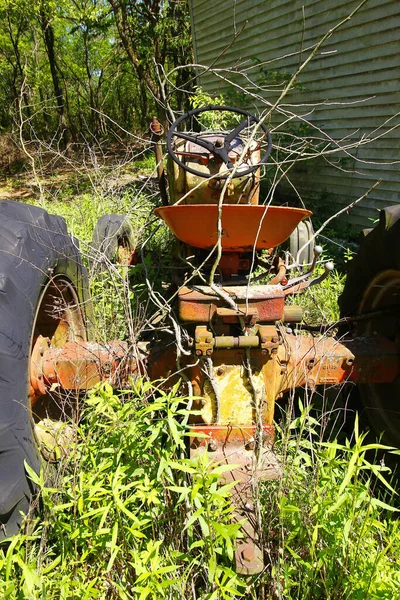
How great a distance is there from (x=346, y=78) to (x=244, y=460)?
5443mm

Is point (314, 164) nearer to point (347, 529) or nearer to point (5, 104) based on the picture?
point (347, 529)

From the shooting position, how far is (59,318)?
7.17 feet

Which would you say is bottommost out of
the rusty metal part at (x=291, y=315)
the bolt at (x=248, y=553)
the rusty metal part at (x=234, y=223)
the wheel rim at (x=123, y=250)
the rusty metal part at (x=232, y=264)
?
the bolt at (x=248, y=553)

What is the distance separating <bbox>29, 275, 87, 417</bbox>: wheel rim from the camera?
2.21 metres

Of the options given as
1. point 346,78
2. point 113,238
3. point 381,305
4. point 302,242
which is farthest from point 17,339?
point 346,78

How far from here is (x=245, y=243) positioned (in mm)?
1868

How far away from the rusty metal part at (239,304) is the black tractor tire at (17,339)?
1.88 ft

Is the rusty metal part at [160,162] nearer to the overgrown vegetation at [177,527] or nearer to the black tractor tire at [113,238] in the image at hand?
the black tractor tire at [113,238]

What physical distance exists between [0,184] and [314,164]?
1044 centimetres

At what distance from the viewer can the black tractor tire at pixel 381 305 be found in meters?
1.96

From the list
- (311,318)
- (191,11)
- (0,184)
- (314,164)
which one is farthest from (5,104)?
(311,318)

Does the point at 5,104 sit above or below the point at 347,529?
above

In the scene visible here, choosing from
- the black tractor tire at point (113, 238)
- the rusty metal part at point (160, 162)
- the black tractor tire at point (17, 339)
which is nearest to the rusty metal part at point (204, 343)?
the black tractor tire at point (17, 339)

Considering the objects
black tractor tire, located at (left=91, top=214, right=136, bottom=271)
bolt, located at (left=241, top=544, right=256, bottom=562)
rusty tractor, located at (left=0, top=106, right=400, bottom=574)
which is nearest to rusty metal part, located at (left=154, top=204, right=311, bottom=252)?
rusty tractor, located at (left=0, top=106, right=400, bottom=574)
